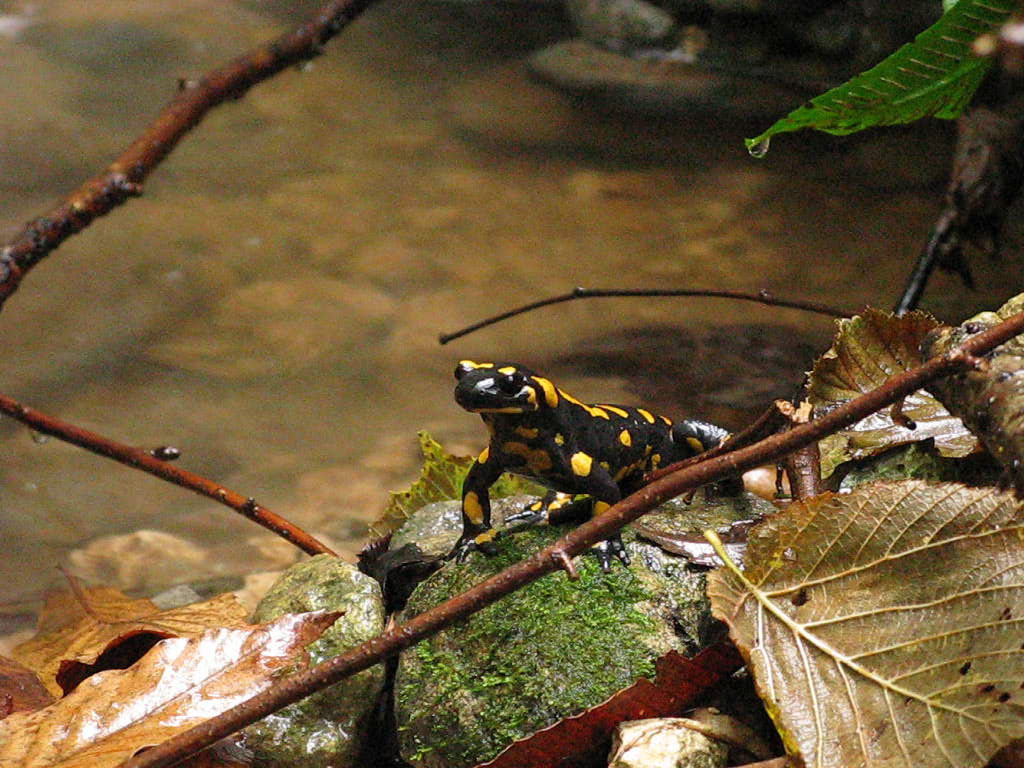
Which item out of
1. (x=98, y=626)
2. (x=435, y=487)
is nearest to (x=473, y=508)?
(x=435, y=487)

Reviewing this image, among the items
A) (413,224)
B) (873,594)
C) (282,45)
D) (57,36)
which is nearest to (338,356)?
(413,224)

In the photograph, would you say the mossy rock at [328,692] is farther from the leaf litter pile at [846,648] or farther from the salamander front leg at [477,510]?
the salamander front leg at [477,510]

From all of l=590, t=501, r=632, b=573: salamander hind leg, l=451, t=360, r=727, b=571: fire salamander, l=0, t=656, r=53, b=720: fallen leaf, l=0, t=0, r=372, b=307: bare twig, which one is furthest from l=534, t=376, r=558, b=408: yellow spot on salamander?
l=0, t=0, r=372, b=307: bare twig

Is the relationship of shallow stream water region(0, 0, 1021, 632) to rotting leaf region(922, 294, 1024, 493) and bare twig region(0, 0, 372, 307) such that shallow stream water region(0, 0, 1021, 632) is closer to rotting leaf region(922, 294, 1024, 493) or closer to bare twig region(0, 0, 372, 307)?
bare twig region(0, 0, 372, 307)

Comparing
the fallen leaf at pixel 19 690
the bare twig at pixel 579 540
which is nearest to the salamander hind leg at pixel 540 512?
the bare twig at pixel 579 540

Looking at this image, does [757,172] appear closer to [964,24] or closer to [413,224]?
[413,224]

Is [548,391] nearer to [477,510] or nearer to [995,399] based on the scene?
[477,510]
